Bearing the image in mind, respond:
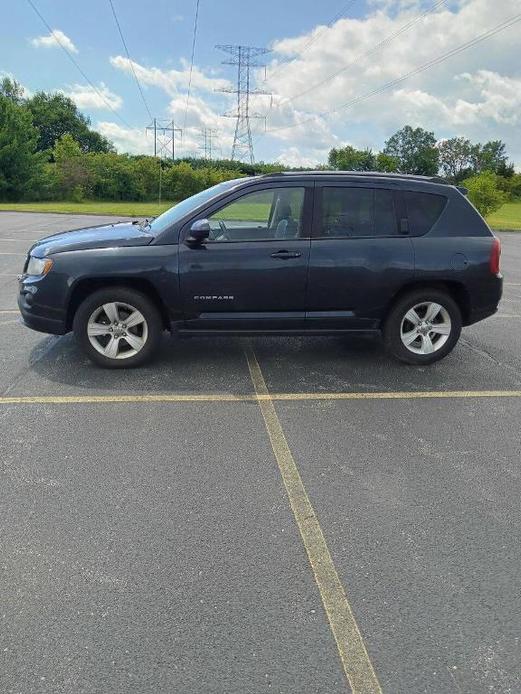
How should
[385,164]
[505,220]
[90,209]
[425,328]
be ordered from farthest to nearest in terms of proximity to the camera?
[385,164], [505,220], [90,209], [425,328]

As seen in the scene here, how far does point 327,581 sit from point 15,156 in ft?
188

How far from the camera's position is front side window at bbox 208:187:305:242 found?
16.7 ft

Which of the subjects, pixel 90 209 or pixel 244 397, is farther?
pixel 90 209

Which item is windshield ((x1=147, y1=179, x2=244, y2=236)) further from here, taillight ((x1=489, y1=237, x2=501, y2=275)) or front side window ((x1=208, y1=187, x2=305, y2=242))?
taillight ((x1=489, y1=237, x2=501, y2=275))

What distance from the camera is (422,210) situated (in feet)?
17.5

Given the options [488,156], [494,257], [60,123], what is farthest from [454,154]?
[494,257]

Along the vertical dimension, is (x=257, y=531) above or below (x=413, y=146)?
below

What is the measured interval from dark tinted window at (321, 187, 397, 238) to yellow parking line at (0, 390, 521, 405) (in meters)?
1.52

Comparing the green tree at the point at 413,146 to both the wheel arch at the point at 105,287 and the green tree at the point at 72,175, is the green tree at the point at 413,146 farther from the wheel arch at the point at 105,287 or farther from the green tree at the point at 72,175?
the wheel arch at the point at 105,287

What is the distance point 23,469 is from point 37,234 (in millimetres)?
15854

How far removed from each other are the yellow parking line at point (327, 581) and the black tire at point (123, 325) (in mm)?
1618

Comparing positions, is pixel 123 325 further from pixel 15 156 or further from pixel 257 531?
pixel 15 156

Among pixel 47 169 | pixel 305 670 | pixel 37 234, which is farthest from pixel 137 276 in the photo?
pixel 47 169

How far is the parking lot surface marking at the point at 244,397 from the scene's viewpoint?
4.43 metres
